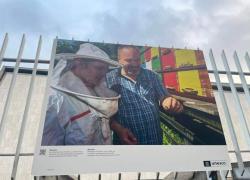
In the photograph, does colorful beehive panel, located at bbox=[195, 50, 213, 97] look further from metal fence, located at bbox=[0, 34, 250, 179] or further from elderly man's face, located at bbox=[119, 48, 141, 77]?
elderly man's face, located at bbox=[119, 48, 141, 77]

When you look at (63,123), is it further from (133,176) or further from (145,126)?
(133,176)

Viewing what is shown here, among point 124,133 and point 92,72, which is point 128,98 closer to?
point 124,133

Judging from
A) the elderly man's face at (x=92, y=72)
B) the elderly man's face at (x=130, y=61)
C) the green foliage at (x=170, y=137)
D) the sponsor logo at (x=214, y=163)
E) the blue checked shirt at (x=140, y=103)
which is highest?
the elderly man's face at (x=130, y=61)

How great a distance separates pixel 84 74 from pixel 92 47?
64 centimetres

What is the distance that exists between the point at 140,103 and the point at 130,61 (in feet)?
3.07

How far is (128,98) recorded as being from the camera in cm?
470

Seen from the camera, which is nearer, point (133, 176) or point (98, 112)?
point (98, 112)

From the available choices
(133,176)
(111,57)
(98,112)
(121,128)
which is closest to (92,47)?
(111,57)

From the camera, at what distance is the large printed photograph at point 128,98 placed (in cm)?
424

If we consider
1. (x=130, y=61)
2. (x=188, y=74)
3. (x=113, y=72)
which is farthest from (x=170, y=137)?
(x=130, y=61)

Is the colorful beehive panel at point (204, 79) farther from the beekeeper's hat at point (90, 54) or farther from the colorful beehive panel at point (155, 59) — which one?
the beekeeper's hat at point (90, 54)

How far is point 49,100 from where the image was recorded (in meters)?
4.34

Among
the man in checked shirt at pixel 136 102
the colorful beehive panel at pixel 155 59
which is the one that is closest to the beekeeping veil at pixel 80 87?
the man in checked shirt at pixel 136 102

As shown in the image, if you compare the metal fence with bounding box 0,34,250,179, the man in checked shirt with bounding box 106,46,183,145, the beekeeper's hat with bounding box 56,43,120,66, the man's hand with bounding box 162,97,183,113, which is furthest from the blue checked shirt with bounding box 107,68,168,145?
the metal fence with bounding box 0,34,250,179
